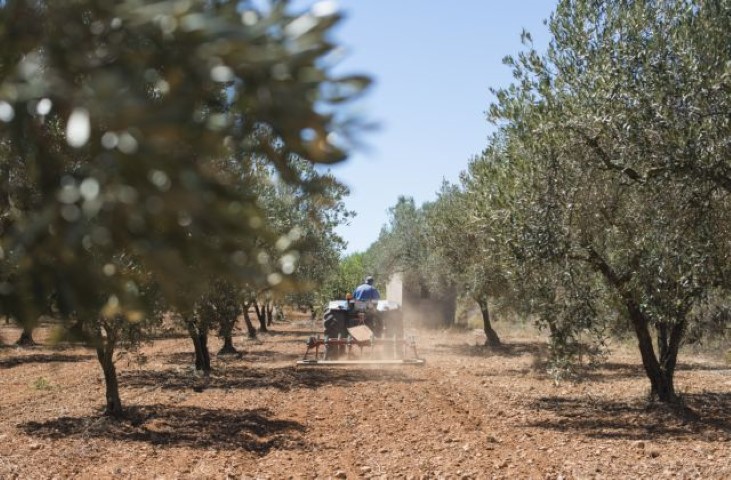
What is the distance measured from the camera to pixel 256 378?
21.5 m

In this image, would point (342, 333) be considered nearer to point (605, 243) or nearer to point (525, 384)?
point (525, 384)

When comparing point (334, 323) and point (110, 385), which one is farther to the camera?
point (334, 323)

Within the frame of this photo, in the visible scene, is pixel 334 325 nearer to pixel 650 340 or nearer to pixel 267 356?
pixel 267 356

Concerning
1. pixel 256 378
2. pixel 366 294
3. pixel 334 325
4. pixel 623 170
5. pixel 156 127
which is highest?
pixel 623 170

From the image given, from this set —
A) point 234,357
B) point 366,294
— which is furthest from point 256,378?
point 234,357

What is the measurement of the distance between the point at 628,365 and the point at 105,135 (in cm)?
2647

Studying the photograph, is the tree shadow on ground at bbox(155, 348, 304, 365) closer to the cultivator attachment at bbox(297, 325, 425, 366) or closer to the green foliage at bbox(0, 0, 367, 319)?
the cultivator attachment at bbox(297, 325, 425, 366)

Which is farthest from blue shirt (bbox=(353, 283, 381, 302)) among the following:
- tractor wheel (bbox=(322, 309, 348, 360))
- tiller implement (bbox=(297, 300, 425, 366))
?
tractor wheel (bbox=(322, 309, 348, 360))

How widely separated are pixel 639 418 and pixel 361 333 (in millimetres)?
10251

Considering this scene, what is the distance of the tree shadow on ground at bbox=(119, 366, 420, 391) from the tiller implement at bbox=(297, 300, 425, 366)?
522mm

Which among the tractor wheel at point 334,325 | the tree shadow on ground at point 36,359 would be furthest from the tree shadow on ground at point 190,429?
the tree shadow on ground at point 36,359

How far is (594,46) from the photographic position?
1280 centimetres

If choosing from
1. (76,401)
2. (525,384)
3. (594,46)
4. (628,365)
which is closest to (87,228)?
(594,46)

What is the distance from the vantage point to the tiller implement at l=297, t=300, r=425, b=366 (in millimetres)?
23250
